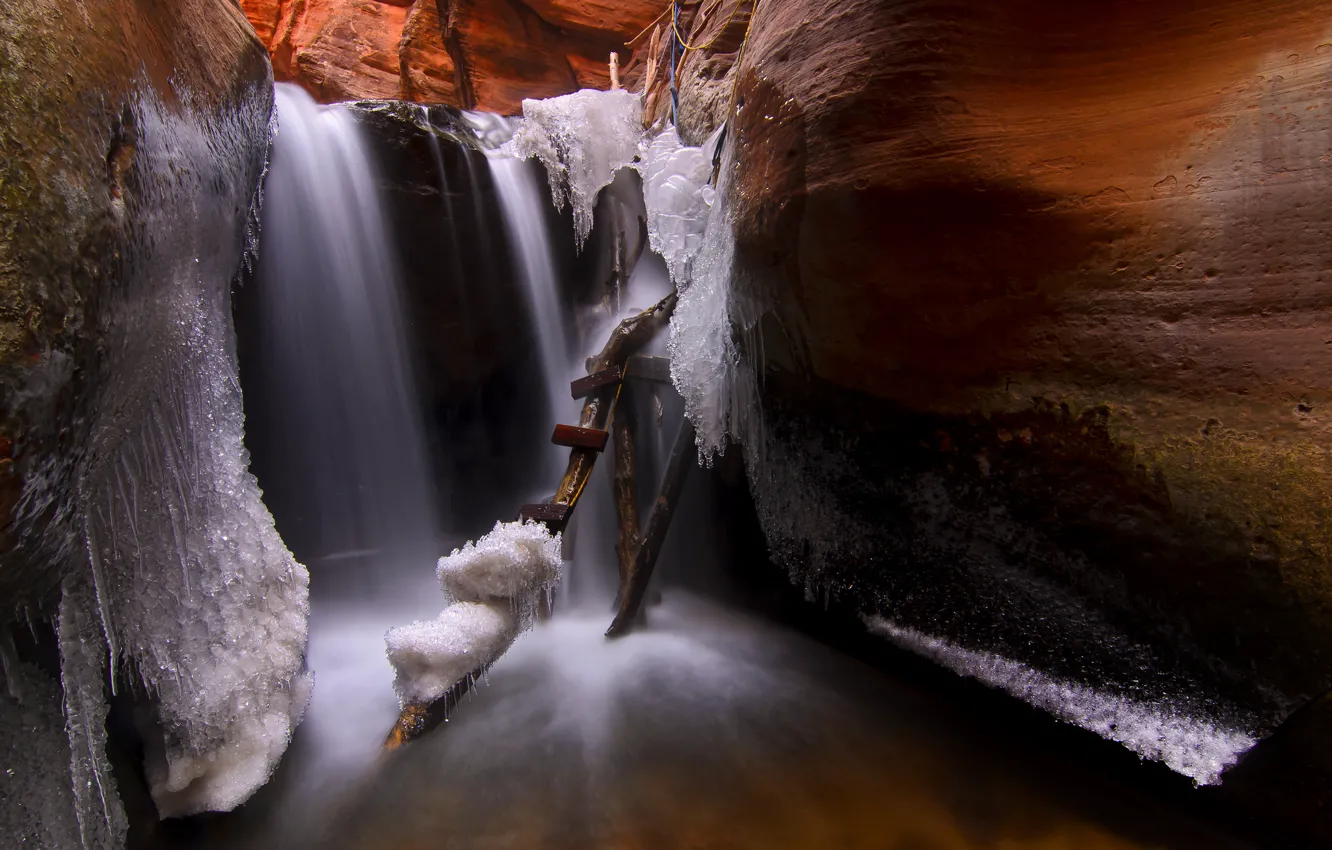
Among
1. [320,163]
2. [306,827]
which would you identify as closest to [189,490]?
[306,827]

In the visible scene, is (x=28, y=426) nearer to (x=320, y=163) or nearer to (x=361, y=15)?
(x=320, y=163)

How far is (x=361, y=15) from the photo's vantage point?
9.21 metres

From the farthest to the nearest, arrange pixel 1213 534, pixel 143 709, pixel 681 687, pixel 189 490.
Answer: pixel 681 687, pixel 189 490, pixel 143 709, pixel 1213 534

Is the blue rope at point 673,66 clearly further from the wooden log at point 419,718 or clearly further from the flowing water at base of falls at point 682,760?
the wooden log at point 419,718

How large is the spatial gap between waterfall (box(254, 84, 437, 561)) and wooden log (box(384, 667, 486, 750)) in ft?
6.54

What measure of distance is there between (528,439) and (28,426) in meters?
3.70

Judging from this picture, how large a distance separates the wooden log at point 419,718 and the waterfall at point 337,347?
1.99 metres

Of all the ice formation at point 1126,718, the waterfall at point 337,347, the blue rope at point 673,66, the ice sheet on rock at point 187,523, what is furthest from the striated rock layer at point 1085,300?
the waterfall at point 337,347

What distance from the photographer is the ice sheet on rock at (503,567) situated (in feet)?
9.30

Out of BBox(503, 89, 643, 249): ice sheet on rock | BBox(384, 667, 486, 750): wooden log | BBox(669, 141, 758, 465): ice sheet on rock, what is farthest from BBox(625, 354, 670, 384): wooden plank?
BBox(384, 667, 486, 750): wooden log

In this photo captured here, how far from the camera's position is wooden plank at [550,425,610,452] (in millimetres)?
3516

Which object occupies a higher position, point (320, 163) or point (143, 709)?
point (320, 163)

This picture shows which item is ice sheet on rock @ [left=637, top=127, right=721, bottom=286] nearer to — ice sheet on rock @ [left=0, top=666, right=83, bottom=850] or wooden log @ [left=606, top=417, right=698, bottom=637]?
wooden log @ [left=606, top=417, right=698, bottom=637]

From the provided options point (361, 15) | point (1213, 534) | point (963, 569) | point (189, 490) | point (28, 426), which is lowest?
point (963, 569)
